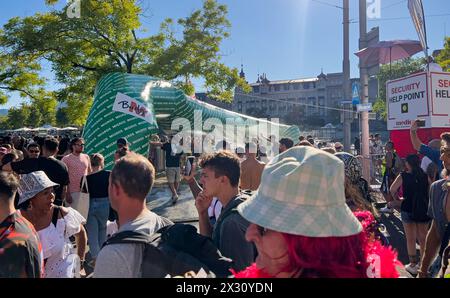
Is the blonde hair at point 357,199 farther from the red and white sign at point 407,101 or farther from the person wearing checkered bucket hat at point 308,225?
the red and white sign at point 407,101

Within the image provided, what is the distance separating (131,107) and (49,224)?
750 centimetres

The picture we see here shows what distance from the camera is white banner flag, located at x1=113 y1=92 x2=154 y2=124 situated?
33.6 ft

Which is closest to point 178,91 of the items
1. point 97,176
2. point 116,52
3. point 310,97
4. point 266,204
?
point 116,52

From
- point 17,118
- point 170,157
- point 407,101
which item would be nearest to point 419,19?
point 407,101

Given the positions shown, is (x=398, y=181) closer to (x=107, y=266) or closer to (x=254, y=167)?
(x=254, y=167)

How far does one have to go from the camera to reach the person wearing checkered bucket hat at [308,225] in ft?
4.09

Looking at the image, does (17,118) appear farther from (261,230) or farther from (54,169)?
(261,230)

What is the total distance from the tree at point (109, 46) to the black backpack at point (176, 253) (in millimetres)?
17023

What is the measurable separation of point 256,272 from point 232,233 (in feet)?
2.82

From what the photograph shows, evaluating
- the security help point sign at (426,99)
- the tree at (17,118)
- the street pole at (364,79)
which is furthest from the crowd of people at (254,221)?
the tree at (17,118)

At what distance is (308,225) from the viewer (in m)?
1.24
